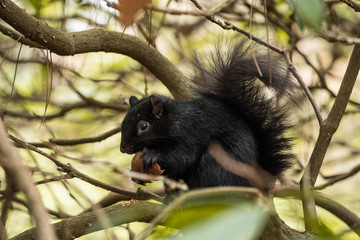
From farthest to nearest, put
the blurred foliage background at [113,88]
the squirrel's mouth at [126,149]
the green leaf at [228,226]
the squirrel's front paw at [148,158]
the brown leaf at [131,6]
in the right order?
1. the blurred foliage background at [113,88]
2. the squirrel's mouth at [126,149]
3. the squirrel's front paw at [148,158]
4. the brown leaf at [131,6]
5. the green leaf at [228,226]

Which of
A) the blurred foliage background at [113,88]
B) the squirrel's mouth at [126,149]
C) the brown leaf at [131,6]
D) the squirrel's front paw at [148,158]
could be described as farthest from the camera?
the blurred foliage background at [113,88]

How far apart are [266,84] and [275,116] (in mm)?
137

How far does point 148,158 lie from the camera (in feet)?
6.83

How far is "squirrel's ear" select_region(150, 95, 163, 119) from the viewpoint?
2249mm

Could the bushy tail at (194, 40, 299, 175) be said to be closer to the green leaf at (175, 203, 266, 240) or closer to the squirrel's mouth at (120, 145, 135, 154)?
the squirrel's mouth at (120, 145, 135, 154)

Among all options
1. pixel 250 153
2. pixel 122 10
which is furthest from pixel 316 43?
pixel 122 10

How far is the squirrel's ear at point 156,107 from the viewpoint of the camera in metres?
2.25

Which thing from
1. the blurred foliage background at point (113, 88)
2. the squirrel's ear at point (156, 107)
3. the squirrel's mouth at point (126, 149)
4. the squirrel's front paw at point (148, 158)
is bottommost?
the squirrel's front paw at point (148, 158)

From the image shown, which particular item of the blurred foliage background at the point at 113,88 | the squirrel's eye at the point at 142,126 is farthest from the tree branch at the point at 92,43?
the blurred foliage background at the point at 113,88

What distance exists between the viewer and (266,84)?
2.15 metres

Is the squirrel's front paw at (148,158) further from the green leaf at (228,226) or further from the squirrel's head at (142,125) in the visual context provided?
the green leaf at (228,226)

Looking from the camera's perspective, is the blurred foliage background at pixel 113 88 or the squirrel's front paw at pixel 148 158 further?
the blurred foliage background at pixel 113 88

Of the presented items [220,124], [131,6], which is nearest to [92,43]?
[220,124]

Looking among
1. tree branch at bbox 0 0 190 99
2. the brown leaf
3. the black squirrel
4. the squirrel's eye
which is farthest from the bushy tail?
the brown leaf
